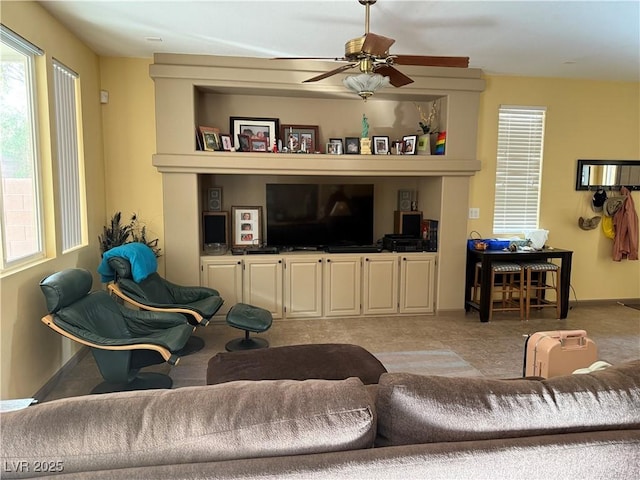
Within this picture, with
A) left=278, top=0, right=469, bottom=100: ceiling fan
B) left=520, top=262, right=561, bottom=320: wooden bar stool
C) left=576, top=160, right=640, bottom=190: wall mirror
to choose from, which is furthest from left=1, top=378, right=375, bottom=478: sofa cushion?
left=576, top=160, right=640, bottom=190: wall mirror

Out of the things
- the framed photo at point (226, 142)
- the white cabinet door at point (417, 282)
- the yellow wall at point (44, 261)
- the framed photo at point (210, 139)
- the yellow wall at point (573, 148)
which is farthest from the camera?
the yellow wall at point (573, 148)

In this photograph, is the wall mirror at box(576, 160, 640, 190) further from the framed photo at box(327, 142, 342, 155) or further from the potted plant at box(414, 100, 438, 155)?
the framed photo at box(327, 142, 342, 155)

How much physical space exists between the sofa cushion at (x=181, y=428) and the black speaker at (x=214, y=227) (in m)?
3.83

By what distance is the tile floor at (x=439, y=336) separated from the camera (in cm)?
351

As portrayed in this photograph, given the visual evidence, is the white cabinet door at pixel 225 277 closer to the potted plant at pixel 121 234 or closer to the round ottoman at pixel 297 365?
the potted plant at pixel 121 234

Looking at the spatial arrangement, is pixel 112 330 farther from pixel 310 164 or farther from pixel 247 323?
pixel 310 164

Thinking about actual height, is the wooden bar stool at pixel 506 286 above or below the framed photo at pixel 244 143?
below

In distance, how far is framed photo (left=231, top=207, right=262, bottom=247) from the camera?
197 inches

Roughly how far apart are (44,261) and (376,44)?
8.98 ft

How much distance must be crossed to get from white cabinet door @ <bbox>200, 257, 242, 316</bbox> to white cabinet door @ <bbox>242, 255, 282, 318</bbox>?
0.08m

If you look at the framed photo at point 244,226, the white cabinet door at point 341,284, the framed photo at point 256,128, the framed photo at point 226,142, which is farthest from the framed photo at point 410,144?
the framed photo at point 226,142

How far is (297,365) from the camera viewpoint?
2488 mm

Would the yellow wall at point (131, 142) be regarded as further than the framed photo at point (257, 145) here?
No

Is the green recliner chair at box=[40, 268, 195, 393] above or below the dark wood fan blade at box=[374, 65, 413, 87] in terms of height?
below
